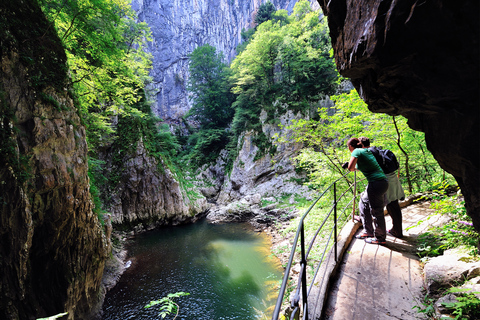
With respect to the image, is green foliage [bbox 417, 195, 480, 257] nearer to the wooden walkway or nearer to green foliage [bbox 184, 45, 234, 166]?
the wooden walkway

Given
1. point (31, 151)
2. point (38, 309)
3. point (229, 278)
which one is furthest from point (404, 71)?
point (229, 278)

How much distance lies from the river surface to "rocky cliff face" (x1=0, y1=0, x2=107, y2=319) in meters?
1.93

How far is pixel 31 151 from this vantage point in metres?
3.80

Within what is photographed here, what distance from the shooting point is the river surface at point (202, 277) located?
20.1 ft

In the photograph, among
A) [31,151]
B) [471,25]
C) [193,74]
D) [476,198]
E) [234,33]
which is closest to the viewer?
[471,25]

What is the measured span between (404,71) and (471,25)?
0.51 m

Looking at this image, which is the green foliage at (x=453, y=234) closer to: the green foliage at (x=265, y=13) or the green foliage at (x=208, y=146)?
the green foliage at (x=208, y=146)

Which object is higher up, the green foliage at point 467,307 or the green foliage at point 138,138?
the green foliage at point 138,138

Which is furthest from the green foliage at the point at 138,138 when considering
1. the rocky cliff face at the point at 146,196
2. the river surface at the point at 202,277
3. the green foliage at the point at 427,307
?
the green foliage at the point at 427,307

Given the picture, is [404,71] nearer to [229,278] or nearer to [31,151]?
[31,151]

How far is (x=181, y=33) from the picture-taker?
3231 centimetres

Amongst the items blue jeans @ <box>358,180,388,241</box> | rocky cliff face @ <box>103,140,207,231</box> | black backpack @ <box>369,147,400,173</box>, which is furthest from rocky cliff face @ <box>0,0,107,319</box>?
rocky cliff face @ <box>103,140,207,231</box>

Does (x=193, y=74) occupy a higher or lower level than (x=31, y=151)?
higher

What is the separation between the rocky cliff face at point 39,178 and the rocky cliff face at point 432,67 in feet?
18.2
